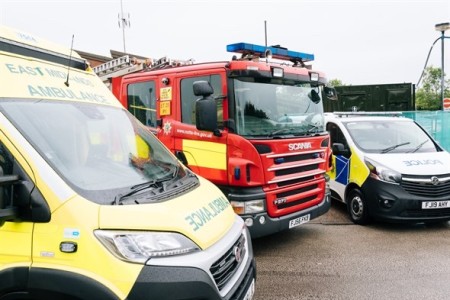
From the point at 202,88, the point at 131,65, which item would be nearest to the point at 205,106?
the point at 202,88

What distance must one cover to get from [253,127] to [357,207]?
9.05 feet

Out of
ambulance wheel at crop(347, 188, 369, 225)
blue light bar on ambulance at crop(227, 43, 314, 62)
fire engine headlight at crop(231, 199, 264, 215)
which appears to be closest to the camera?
fire engine headlight at crop(231, 199, 264, 215)

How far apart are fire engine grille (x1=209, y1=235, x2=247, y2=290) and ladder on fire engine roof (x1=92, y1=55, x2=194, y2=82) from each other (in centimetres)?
406

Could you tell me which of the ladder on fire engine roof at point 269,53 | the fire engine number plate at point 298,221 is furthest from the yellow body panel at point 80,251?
the ladder on fire engine roof at point 269,53

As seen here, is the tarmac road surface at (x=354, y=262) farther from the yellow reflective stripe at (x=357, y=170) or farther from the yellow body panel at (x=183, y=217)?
the yellow body panel at (x=183, y=217)

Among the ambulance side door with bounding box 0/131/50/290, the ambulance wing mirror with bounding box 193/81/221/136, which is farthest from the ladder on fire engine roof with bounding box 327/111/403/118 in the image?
the ambulance side door with bounding box 0/131/50/290

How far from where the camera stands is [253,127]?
4641 millimetres

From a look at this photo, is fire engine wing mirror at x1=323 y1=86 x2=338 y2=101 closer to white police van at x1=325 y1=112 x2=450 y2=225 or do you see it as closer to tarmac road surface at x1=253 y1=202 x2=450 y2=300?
white police van at x1=325 y1=112 x2=450 y2=225

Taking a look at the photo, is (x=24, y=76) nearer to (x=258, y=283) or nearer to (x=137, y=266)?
(x=137, y=266)

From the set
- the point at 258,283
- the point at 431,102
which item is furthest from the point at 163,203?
the point at 431,102

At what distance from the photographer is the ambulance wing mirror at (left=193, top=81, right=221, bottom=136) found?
14.3 ft

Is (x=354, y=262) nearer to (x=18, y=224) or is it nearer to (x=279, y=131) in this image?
(x=279, y=131)

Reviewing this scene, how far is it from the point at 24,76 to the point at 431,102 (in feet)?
111

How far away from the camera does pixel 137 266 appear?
205 centimetres
